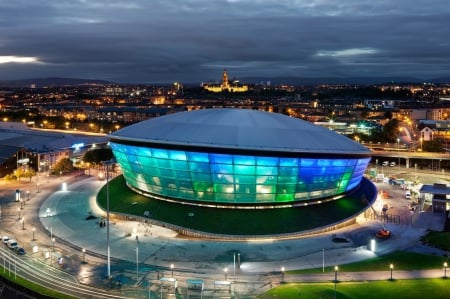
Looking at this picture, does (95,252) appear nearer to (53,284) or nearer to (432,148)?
(53,284)

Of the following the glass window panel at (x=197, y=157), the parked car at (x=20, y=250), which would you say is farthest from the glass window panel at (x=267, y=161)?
the parked car at (x=20, y=250)

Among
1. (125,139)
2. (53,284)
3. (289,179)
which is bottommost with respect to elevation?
(53,284)

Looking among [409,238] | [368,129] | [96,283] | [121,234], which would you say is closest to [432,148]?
[368,129]

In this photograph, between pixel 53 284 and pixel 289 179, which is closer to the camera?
pixel 53 284

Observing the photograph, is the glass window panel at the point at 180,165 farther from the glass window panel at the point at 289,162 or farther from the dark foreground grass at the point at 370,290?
the dark foreground grass at the point at 370,290

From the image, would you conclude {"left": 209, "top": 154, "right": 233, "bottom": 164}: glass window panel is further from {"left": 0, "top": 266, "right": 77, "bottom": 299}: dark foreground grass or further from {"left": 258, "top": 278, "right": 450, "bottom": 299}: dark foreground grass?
{"left": 0, "top": 266, "right": 77, "bottom": 299}: dark foreground grass

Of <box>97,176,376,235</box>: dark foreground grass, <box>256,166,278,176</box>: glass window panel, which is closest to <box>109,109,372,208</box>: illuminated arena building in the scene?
<box>256,166,278,176</box>: glass window panel

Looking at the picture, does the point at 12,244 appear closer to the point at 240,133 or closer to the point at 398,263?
the point at 240,133

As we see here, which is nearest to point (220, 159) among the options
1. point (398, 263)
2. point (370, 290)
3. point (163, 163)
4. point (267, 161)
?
point (267, 161)
